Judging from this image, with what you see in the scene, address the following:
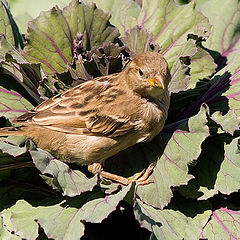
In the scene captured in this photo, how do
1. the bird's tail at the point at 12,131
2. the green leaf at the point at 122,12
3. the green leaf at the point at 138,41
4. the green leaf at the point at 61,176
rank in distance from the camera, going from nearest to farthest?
the green leaf at the point at 61,176, the bird's tail at the point at 12,131, the green leaf at the point at 138,41, the green leaf at the point at 122,12

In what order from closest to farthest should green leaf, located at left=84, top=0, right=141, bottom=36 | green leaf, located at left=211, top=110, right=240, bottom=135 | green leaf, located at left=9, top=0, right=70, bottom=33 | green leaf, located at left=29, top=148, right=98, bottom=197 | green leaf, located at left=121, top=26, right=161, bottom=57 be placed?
1. green leaf, located at left=29, top=148, right=98, bottom=197
2. green leaf, located at left=211, top=110, right=240, bottom=135
3. green leaf, located at left=121, top=26, right=161, bottom=57
4. green leaf, located at left=84, top=0, right=141, bottom=36
5. green leaf, located at left=9, top=0, right=70, bottom=33

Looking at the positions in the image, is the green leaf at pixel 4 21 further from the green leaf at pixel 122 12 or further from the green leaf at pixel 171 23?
the green leaf at pixel 171 23

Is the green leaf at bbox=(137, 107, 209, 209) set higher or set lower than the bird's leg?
higher

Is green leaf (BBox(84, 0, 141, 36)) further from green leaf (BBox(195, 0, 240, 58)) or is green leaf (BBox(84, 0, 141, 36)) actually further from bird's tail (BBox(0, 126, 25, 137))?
bird's tail (BBox(0, 126, 25, 137))

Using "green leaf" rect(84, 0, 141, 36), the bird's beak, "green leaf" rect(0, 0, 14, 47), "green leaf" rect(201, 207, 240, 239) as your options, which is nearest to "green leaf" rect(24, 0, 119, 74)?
"green leaf" rect(0, 0, 14, 47)

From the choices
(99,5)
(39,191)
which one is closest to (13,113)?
(39,191)

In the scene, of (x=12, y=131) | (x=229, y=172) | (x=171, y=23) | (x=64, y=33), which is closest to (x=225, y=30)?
(x=171, y=23)

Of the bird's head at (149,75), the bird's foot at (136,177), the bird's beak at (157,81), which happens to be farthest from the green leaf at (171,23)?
the bird's foot at (136,177)

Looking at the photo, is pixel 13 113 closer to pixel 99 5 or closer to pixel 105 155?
pixel 105 155
